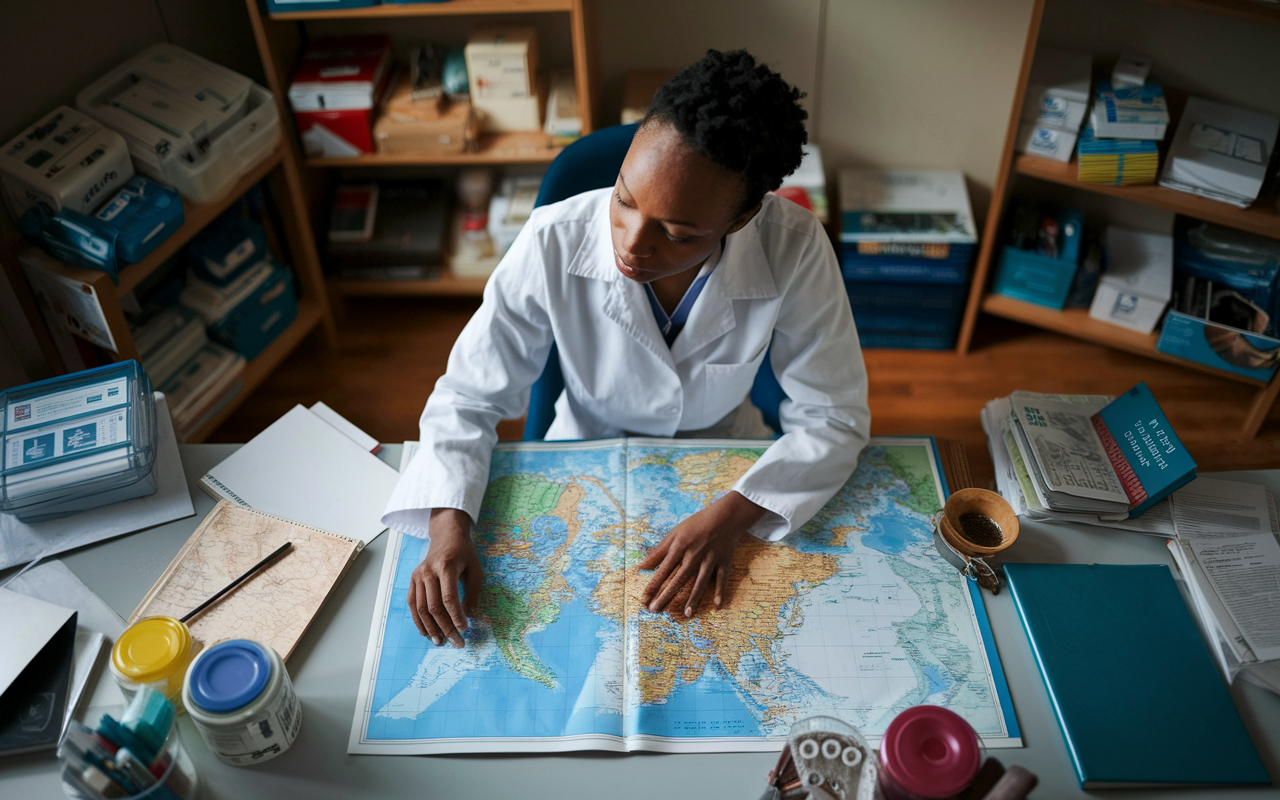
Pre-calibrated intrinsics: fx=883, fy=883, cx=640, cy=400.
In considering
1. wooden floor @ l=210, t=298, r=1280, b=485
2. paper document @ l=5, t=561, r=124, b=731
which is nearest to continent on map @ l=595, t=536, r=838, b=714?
paper document @ l=5, t=561, r=124, b=731

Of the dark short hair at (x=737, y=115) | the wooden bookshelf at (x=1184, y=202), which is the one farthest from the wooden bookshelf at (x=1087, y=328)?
the dark short hair at (x=737, y=115)

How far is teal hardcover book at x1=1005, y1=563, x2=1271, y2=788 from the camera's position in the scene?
907mm

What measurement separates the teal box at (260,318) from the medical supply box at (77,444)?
1109 mm

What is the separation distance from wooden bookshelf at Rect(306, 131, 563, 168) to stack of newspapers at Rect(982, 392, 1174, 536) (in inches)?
57.7

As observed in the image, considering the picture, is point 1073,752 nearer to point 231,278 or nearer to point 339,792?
point 339,792

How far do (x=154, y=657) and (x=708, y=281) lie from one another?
796 millimetres

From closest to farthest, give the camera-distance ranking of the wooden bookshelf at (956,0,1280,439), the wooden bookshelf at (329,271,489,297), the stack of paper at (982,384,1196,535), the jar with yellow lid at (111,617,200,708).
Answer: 1. the jar with yellow lid at (111,617,200,708)
2. the stack of paper at (982,384,1196,535)
3. the wooden bookshelf at (956,0,1280,439)
4. the wooden bookshelf at (329,271,489,297)

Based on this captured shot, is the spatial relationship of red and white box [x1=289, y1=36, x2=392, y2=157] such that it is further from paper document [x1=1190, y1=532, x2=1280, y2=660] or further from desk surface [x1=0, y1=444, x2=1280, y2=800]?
paper document [x1=1190, y1=532, x2=1280, y2=660]

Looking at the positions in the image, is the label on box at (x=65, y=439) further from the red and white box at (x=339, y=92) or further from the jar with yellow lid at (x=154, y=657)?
the red and white box at (x=339, y=92)

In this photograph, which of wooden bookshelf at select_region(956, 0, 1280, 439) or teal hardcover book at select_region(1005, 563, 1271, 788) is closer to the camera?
teal hardcover book at select_region(1005, 563, 1271, 788)

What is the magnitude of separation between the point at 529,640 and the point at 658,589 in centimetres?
17

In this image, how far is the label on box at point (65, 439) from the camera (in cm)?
112

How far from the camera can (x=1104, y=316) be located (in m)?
2.41

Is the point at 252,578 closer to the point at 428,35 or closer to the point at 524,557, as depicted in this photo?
the point at 524,557
